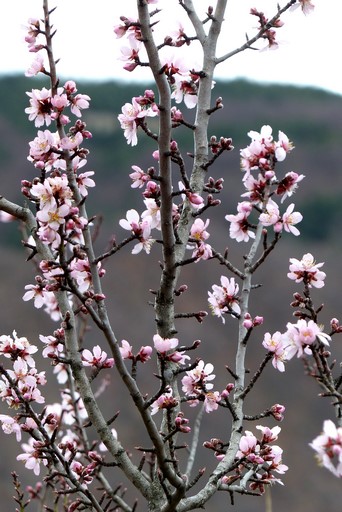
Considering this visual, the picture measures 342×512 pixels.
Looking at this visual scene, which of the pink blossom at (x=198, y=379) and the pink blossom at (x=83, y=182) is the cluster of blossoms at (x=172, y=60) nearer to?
the pink blossom at (x=83, y=182)

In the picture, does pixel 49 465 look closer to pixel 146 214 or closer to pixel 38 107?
pixel 146 214

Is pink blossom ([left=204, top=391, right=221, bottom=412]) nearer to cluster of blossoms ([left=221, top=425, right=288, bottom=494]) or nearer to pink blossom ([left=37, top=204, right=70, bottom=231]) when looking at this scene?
cluster of blossoms ([left=221, top=425, right=288, bottom=494])

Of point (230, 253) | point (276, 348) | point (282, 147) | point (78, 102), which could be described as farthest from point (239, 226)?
point (230, 253)

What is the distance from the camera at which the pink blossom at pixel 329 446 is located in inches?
54.1

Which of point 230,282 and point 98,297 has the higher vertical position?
point 230,282

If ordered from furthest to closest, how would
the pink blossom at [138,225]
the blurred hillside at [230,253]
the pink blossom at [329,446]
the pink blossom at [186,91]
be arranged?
the blurred hillside at [230,253] < the pink blossom at [186,91] < the pink blossom at [138,225] < the pink blossom at [329,446]

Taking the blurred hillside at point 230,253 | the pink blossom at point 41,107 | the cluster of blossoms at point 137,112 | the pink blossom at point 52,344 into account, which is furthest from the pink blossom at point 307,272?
the blurred hillside at point 230,253

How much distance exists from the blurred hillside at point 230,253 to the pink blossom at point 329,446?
5.74m

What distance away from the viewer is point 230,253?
1772 cm

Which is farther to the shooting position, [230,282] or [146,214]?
[230,282]

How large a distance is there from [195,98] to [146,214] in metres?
0.55

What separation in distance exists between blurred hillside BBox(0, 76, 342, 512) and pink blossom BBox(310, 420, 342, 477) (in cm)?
574

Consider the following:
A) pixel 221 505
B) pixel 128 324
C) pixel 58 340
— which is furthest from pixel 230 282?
pixel 128 324

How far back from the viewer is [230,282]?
2109mm
